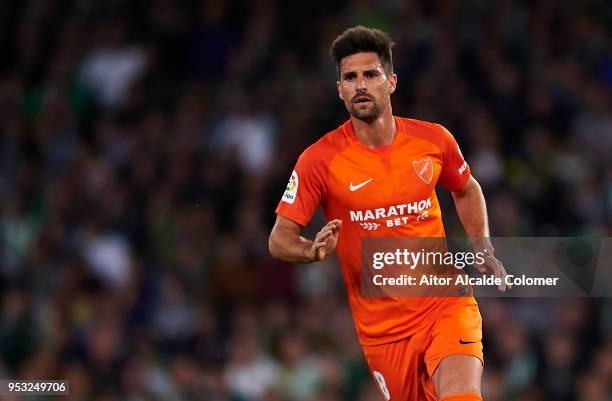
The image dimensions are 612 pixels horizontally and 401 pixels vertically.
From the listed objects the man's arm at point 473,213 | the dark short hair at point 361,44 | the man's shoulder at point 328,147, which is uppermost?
the dark short hair at point 361,44

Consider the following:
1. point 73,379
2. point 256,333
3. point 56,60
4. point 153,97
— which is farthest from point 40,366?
point 56,60

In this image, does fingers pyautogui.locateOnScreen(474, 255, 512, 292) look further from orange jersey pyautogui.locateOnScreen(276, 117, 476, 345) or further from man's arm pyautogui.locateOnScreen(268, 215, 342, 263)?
man's arm pyautogui.locateOnScreen(268, 215, 342, 263)

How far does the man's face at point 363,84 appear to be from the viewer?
7.18 m

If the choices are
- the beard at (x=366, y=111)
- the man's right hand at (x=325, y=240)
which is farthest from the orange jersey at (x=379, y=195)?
the man's right hand at (x=325, y=240)

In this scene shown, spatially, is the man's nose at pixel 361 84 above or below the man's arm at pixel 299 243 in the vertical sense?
above

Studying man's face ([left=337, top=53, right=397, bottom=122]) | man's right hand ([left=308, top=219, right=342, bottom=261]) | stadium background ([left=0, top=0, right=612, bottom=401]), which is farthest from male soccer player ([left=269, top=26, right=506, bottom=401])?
stadium background ([left=0, top=0, right=612, bottom=401])

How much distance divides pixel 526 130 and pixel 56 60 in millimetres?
6041

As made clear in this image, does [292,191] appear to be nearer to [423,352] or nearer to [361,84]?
[361,84]

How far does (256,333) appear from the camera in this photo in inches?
470

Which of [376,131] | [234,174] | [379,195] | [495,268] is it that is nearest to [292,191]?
[379,195]

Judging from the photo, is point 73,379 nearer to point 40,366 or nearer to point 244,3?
point 40,366

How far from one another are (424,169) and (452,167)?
269mm

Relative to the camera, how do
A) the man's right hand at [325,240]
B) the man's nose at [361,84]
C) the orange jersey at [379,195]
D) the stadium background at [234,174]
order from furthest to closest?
the stadium background at [234,174]
the orange jersey at [379,195]
the man's nose at [361,84]
the man's right hand at [325,240]

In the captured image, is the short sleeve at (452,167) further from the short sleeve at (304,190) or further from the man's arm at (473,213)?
the short sleeve at (304,190)
